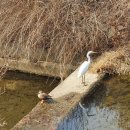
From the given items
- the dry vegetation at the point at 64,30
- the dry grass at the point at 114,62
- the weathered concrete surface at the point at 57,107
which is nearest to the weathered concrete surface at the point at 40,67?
the dry vegetation at the point at 64,30

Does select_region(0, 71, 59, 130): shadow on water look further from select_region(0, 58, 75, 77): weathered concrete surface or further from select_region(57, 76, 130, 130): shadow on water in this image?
select_region(57, 76, 130, 130): shadow on water

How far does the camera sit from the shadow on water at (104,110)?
264 inches

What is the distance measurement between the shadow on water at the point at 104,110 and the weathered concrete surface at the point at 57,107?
3.8 inches

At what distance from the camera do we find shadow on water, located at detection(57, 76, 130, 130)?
22.0 ft

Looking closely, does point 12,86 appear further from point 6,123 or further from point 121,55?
point 121,55

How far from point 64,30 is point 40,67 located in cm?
85

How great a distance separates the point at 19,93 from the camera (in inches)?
341

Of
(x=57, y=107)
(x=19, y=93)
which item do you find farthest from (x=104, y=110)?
(x=19, y=93)

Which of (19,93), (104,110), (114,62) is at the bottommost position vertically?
(104,110)

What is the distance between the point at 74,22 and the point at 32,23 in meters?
0.83

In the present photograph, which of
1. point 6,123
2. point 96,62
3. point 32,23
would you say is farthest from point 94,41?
point 6,123

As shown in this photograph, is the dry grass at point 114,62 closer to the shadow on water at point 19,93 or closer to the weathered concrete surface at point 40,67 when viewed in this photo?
the weathered concrete surface at point 40,67

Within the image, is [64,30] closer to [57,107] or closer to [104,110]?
[104,110]

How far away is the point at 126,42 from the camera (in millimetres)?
9125
